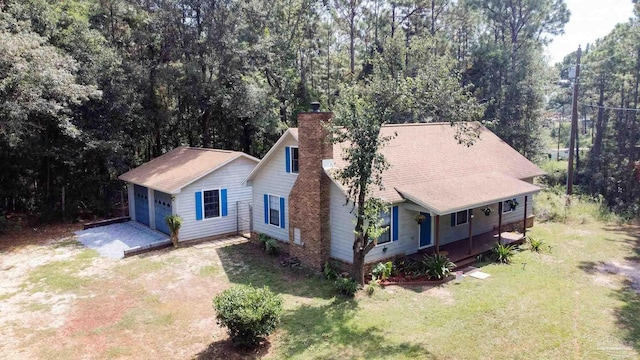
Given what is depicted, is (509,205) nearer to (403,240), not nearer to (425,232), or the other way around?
(425,232)

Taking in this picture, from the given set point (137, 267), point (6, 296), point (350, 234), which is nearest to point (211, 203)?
point (137, 267)

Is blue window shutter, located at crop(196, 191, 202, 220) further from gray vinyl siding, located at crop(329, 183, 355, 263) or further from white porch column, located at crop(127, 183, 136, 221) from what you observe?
Result: gray vinyl siding, located at crop(329, 183, 355, 263)

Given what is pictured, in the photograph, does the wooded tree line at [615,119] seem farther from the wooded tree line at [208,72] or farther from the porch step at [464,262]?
the porch step at [464,262]

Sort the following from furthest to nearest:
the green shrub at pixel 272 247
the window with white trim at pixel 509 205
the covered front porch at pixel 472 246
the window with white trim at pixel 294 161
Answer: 1. the window with white trim at pixel 509 205
2. the green shrub at pixel 272 247
3. the window with white trim at pixel 294 161
4. the covered front porch at pixel 472 246

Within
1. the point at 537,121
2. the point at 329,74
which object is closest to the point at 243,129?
the point at 329,74

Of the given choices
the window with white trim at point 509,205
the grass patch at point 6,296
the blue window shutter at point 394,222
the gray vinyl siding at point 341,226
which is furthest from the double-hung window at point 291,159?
the grass patch at point 6,296

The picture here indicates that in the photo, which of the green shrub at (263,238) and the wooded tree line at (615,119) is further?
the wooded tree line at (615,119)
